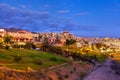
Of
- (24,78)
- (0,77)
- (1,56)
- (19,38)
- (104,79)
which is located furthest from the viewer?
(19,38)

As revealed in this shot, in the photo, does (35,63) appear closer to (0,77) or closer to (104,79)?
(104,79)

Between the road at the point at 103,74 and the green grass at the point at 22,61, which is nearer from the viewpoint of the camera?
the green grass at the point at 22,61

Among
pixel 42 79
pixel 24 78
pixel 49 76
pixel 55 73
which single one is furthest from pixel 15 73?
pixel 55 73

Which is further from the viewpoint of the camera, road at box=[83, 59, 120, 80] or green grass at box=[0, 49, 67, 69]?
road at box=[83, 59, 120, 80]

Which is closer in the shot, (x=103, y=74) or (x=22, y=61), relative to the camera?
(x=22, y=61)

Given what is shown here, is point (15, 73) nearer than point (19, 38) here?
Yes

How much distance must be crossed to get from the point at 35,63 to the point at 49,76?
10338 millimetres

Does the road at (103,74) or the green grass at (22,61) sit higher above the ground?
the green grass at (22,61)

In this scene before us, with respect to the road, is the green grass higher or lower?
higher

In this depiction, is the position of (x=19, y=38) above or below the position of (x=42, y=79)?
above

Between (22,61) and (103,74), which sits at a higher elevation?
(22,61)

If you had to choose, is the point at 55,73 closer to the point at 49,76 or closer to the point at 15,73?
the point at 49,76

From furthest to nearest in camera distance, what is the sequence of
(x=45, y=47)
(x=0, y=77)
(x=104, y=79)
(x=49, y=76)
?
(x=45, y=47) < (x=104, y=79) < (x=49, y=76) < (x=0, y=77)

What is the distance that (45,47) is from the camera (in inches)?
4537
